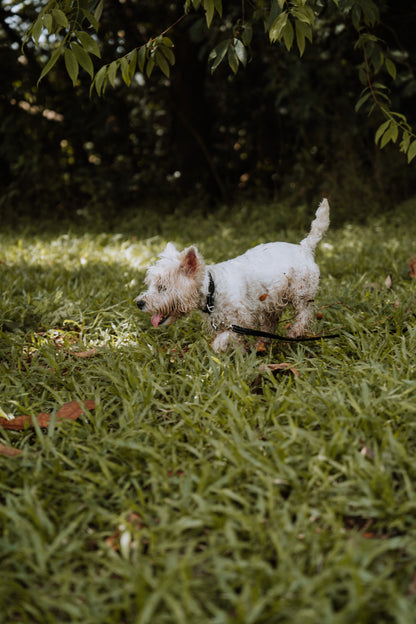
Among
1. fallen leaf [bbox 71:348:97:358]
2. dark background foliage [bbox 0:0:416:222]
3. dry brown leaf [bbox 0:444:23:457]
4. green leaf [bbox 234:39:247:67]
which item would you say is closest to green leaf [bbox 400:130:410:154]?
green leaf [bbox 234:39:247:67]

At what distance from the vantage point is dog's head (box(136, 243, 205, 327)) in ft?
9.91

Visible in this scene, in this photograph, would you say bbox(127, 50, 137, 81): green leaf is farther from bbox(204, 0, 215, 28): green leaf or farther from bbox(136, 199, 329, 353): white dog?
bbox(136, 199, 329, 353): white dog

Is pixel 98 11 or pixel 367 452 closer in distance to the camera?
pixel 367 452

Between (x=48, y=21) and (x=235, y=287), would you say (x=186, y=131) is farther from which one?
(x=48, y=21)

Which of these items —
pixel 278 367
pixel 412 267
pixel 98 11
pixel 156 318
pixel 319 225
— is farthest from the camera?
pixel 412 267

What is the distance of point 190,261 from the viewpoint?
3.00 m

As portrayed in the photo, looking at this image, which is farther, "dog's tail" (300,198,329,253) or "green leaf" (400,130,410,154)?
"dog's tail" (300,198,329,253)

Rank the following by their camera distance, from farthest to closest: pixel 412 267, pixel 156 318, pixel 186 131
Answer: pixel 186 131 < pixel 412 267 < pixel 156 318

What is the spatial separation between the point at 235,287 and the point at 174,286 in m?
0.43

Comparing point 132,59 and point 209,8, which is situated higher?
point 209,8

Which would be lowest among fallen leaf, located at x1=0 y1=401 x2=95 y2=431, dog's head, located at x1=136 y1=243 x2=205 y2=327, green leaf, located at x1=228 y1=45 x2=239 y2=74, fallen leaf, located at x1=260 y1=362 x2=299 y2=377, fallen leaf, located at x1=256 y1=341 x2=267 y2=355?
fallen leaf, located at x1=256 y1=341 x2=267 y2=355

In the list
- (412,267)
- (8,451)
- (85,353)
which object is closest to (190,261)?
(85,353)

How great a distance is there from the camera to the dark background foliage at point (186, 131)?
8.83 meters

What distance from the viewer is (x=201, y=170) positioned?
10.9 meters
